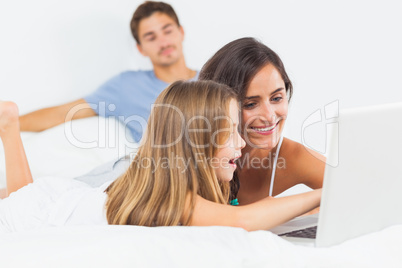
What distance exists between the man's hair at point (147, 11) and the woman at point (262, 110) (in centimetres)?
123

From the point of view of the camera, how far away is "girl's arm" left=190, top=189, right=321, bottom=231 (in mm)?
1215

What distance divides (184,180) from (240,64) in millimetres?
410

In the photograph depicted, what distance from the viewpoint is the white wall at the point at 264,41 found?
2654 mm

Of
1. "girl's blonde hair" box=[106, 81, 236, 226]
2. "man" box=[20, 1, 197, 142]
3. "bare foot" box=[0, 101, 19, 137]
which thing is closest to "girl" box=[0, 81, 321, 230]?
"girl's blonde hair" box=[106, 81, 236, 226]

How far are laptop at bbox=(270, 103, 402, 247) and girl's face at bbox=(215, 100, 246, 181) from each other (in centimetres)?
35

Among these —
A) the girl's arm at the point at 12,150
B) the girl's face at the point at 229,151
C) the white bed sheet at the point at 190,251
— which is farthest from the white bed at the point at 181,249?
the girl's arm at the point at 12,150

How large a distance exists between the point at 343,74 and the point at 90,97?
116 centimetres

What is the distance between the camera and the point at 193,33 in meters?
2.89

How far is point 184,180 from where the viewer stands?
1.31m

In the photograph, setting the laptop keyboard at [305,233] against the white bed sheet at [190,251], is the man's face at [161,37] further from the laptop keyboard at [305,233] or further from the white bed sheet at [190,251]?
the white bed sheet at [190,251]

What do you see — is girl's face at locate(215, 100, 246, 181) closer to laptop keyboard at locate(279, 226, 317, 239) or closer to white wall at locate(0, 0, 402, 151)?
laptop keyboard at locate(279, 226, 317, 239)

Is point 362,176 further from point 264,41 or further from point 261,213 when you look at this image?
point 264,41

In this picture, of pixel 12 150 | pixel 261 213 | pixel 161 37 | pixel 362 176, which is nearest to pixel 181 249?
pixel 261 213

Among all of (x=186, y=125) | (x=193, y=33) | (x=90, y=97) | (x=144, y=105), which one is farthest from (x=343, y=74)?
(x=186, y=125)
